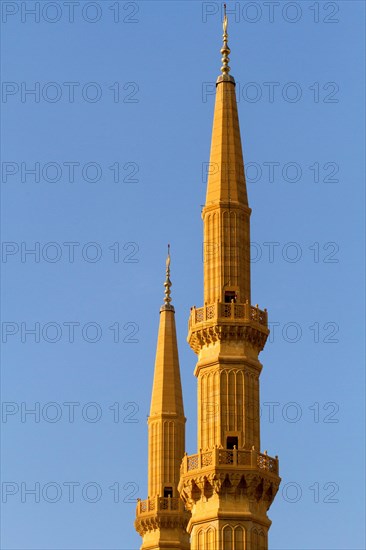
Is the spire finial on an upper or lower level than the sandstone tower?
upper

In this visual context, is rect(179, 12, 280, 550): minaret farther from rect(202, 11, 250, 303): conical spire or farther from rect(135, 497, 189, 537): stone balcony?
rect(135, 497, 189, 537): stone balcony

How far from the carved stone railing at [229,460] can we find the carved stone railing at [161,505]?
16393 millimetres

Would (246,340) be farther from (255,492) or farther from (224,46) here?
(224,46)

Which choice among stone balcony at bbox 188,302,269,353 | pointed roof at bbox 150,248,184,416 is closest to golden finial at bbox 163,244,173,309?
pointed roof at bbox 150,248,184,416

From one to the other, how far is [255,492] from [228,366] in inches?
250

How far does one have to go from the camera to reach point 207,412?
6506 centimetres

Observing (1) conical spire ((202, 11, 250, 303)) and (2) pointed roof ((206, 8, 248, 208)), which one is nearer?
(1) conical spire ((202, 11, 250, 303))

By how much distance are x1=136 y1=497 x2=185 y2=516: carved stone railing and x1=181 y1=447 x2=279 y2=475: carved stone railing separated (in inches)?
645

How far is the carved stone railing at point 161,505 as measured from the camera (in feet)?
263

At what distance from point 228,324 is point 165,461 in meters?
18.2

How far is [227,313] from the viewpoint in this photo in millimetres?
66250

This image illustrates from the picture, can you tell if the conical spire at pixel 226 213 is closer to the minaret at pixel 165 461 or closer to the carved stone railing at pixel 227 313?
the carved stone railing at pixel 227 313

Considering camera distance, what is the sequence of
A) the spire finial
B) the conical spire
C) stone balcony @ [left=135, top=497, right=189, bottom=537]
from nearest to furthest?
the conical spire
the spire finial
stone balcony @ [left=135, top=497, right=189, bottom=537]

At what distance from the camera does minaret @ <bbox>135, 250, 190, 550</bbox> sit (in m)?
80.1
